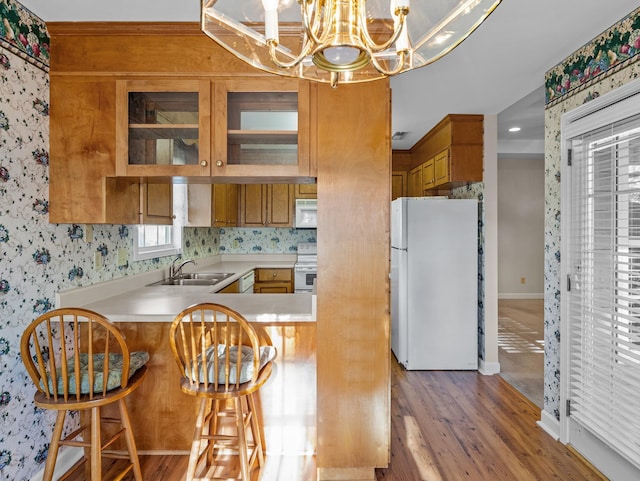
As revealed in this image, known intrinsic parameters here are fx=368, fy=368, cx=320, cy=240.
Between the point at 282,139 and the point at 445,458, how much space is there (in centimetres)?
202

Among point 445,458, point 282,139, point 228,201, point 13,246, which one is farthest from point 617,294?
point 228,201

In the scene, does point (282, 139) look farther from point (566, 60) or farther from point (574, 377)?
point (574, 377)

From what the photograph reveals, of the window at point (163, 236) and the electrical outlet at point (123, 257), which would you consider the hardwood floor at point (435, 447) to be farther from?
the window at point (163, 236)

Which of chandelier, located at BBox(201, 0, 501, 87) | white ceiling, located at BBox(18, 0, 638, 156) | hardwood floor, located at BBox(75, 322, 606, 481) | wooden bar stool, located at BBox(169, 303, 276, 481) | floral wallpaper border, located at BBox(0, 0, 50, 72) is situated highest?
white ceiling, located at BBox(18, 0, 638, 156)

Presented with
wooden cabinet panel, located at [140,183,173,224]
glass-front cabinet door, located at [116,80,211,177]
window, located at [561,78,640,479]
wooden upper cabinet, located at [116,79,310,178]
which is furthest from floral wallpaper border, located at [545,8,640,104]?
wooden cabinet panel, located at [140,183,173,224]

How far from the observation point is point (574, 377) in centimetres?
221

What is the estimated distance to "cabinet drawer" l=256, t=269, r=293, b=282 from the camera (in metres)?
4.36

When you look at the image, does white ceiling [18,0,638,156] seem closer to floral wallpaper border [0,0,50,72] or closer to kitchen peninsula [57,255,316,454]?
floral wallpaper border [0,0,50,72]

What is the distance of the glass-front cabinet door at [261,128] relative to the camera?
6.30 feet

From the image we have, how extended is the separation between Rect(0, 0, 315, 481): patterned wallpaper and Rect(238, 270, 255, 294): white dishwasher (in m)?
1.65

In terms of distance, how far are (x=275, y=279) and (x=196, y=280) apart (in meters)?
1.31

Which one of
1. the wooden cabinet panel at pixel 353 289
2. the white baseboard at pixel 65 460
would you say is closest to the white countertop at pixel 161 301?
the wooden cabinet panel at pixel 353 289

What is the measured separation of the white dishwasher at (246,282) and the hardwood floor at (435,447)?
1592mm

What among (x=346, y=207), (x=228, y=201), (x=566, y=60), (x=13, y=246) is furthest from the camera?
(x=228, y=201)
